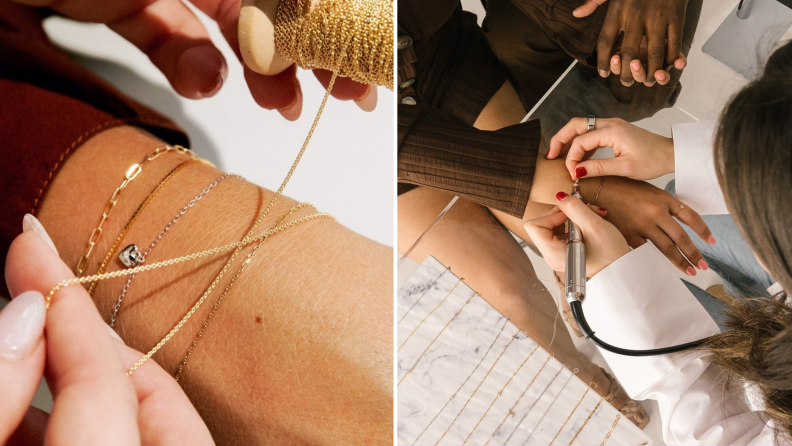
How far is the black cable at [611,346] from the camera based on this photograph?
0.38 metres

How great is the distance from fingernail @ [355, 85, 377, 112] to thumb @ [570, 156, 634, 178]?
250 mm

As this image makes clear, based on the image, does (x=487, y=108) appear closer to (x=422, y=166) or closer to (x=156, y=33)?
(x=422, y=166)

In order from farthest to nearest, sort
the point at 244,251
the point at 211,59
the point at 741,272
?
1. the point at 211,59
2. the point at 244,251
3. the point at 741,272

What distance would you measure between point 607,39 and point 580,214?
0.15 meters

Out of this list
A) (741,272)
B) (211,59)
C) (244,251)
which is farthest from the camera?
(211,59)

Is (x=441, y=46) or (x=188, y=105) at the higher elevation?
(x=441, y=46)

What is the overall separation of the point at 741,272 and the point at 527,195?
0.16m

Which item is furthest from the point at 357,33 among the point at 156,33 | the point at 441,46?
the point at 156,33

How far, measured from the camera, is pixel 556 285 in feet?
1.27

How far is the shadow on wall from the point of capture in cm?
65

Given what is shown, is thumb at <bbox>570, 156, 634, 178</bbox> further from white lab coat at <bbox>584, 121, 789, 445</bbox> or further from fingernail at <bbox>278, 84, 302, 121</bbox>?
fingernail at <bbox>278, 84, 302, 121</bbox>

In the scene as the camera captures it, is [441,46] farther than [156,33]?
No

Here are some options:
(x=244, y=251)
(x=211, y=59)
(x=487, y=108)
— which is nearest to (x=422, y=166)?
(x=487, y=108)

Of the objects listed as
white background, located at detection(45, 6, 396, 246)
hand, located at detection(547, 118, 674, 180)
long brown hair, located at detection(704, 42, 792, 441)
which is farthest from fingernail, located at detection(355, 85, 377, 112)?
long brown hair, located at detection(704, 42, 792, 441)
